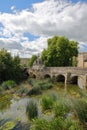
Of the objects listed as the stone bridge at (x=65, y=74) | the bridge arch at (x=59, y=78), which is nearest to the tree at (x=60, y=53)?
the stone bridge at (x=65, y=74)

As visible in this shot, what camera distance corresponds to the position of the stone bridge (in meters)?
39.1

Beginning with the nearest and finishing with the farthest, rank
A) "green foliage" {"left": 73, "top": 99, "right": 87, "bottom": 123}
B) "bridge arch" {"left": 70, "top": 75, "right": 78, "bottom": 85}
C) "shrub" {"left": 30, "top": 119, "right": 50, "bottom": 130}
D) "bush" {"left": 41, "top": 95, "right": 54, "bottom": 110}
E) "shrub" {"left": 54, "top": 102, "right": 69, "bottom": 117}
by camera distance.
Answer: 1. "shrub" {"left": 30, "top": 119, "right": 50, "bottom": 130}
2. "green foliage" {"left": 73, "top": 99, "right": 87, "bottom": 123}
3. "shrub" {"left": 54, "top": 102, "right": 69, "bottom": 117}
4. "bush" {"left": 41, "top": 95, "right": 54, "bottom": 110}
5. "bridge arch" {"left": 70, "top": 75, "right": 78, "bottom": 85}

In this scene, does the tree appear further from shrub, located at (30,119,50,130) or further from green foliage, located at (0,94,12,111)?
shrub, located at (30,119,50,130)

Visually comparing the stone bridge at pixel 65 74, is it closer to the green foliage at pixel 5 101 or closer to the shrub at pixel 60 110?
the green foliage at pixel 5 101

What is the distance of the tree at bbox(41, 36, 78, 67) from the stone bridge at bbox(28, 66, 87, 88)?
6.74 m

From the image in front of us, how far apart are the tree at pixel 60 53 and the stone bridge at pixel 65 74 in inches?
265

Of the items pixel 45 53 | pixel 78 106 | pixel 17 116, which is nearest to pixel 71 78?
pixel 45 53

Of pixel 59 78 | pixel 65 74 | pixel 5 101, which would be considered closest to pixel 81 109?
pixel 5 101

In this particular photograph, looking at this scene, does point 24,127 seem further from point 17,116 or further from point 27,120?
point 17,116

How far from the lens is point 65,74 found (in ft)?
140

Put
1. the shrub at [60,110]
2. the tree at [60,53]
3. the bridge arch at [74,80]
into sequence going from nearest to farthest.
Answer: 1. the shrub at [60,110]
2. the bridge arch at [74,80]
3. the tree at [60,53]

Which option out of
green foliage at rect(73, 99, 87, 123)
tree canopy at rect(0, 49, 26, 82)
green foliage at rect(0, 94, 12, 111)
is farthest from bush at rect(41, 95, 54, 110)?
tree canopy at rect(0, 49, 26, 82)

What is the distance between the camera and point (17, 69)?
46500mm

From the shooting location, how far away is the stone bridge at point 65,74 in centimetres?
3915
